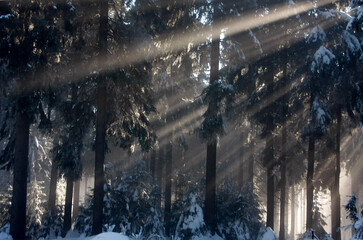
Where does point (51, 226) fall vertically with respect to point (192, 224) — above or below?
below

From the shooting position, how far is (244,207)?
20312 mm

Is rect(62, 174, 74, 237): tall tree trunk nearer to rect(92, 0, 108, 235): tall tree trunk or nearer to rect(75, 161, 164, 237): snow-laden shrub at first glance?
rect(75, 161, 164, 237): snow-laden shrub

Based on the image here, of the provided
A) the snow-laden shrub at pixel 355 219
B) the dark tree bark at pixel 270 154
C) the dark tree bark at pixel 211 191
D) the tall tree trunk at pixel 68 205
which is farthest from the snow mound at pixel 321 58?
the tall tree trunk at pixel 68 205

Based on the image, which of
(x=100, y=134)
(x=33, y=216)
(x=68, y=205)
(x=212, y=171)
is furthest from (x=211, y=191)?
(x=33, y=216)

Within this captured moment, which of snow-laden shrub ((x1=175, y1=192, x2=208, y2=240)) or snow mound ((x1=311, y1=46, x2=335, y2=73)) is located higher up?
snow mound ((x1=311, y1=46, x2=335, y2=73))

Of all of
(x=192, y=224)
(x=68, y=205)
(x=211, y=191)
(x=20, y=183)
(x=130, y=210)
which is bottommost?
(x=192, y=224)

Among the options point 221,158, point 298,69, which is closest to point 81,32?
point 298,69

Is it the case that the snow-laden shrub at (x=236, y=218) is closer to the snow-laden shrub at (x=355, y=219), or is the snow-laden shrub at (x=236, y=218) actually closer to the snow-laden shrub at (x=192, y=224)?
the snow-laden shrub at (x=192, y=224)

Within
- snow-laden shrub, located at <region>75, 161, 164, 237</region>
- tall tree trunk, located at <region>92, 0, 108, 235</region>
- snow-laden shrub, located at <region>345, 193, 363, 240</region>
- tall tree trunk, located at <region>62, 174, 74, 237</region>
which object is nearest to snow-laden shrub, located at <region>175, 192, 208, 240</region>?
snow-laden shrub, located at <region>75, 161, 164, 237</region>

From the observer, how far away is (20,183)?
14.5 meters

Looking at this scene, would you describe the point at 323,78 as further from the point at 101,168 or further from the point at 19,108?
the point at 19,108

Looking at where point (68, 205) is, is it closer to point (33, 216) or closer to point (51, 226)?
point (51, 226)

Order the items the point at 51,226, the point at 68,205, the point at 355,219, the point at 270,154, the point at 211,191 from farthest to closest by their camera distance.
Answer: the point at 51,226
the point at 68,205
the point at 270,154
the point at 211,191
the point at 355,219

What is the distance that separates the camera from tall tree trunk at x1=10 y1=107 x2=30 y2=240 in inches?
558
